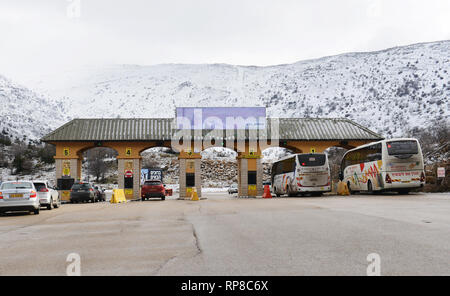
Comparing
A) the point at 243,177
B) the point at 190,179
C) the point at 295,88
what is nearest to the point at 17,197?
the point at 190,179

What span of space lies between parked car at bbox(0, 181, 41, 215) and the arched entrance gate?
19.4 metres

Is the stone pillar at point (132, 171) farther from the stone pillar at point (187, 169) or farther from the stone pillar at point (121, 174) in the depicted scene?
the stone pillar at point (187, 169)

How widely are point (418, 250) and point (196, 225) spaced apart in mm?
6670

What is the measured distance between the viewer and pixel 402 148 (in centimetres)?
2714

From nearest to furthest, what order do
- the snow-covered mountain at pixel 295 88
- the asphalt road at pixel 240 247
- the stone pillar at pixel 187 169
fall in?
the asphalt road at pixel 240 247 → the stone pillar at pixel 187 169 → the snow-covered mountain at pixel 295 88

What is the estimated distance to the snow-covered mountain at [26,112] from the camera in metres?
108

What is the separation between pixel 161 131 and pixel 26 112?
9344cm

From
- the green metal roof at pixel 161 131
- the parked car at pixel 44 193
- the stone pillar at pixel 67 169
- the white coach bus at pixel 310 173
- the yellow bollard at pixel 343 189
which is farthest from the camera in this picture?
the green metal roof at pixel 161 131

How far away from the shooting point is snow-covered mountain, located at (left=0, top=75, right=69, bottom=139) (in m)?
108

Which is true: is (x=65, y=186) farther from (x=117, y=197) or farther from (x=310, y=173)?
(x=310, y=173)

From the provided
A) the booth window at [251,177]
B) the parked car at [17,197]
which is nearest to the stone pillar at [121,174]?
the booth window at [251,177]

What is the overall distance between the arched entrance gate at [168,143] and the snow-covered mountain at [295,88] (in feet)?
122

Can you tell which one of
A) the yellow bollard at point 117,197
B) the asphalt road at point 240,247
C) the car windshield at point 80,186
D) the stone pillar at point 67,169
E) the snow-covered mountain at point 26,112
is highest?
the snow-covered mountain at point 26,112
